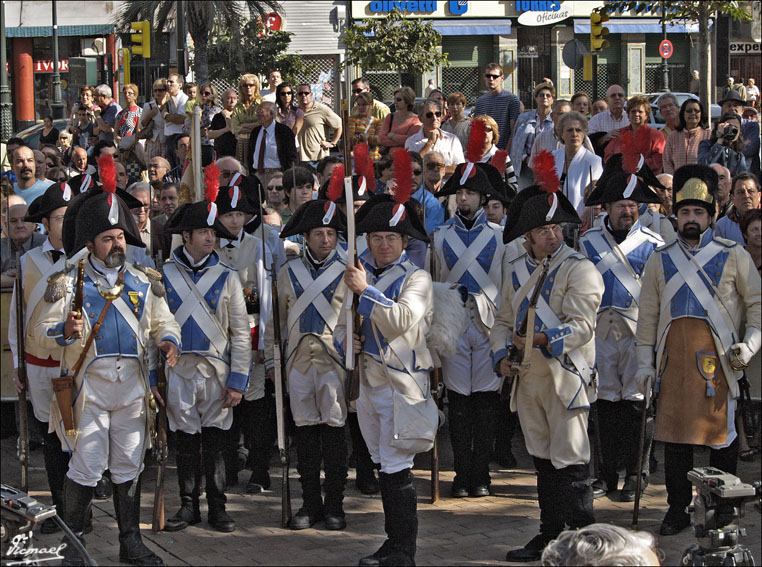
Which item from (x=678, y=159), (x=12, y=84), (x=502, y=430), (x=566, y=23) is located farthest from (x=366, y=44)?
(x=502, y=430)

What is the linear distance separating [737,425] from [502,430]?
1956 mm

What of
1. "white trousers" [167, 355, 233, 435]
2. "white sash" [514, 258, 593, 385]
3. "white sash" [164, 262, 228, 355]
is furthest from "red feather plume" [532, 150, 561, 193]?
"white trousers" [167, 355, 233, 435]

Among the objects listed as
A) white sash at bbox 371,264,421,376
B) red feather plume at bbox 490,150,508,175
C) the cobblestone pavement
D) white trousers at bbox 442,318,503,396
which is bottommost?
the cobblestone pavement

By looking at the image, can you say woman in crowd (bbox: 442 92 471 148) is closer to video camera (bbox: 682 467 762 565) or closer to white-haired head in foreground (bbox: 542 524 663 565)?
video camera (bbox: 682 467 762 565)

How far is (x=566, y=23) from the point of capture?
4078 cm

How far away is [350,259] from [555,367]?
1278 millimetres

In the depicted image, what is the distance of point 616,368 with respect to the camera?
7629mm

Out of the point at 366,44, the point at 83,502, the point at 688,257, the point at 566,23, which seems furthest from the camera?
the point at 566,23

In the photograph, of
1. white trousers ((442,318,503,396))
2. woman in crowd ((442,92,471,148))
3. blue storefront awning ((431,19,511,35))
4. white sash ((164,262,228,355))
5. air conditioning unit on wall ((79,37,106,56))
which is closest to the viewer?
white sash ((164,262,228,355))

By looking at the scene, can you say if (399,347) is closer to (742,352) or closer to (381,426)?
(381,426)

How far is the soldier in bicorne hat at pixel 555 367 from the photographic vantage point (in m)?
6.34

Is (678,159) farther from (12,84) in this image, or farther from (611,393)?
(12,84)

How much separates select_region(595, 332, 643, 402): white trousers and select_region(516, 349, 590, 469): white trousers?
4.06 feet

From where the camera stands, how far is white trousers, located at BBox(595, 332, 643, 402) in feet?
24.8
